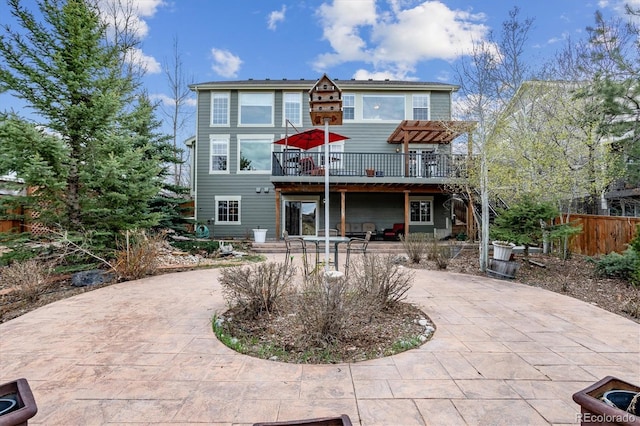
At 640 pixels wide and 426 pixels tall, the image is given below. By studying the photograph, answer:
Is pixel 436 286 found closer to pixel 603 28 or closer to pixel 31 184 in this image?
pixel 31 184

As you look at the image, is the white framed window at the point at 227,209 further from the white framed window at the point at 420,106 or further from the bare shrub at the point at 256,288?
the bare shrub at the point at 256,288

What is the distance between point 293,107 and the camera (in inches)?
562

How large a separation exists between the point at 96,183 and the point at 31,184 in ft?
3.35

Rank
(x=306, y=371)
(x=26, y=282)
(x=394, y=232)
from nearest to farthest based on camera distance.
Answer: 1. (x=306, y=371)
2. (x=26, y=282)
3. (x=394, y=232)

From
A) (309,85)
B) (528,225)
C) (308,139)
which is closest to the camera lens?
(528,225)

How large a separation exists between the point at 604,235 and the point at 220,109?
14310 mm

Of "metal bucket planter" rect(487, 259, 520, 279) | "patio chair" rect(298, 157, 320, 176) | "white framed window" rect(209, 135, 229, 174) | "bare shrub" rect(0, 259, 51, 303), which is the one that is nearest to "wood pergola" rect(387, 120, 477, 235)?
"patio chair" rect(298, 157, 320, 176)

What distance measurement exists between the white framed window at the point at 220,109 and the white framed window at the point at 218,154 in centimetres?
68

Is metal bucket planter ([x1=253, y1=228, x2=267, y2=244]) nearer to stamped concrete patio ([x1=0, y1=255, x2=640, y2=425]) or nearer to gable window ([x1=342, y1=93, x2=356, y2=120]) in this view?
gable window ([x1=342, y1=93, x2=356, y2=120])

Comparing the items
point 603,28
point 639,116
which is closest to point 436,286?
point 639,116

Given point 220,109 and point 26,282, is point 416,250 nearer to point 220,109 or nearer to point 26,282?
point 26,282

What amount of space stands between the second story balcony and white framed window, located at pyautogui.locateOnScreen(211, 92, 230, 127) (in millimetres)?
3323

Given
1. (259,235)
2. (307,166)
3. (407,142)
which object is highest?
(407,142)

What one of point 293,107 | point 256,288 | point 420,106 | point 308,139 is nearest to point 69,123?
point 308,139
